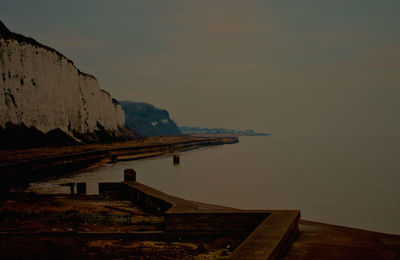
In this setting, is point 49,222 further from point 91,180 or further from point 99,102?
point 99,102

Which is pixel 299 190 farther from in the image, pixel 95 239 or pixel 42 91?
pixel 42 91

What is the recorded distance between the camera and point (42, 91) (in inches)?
2345

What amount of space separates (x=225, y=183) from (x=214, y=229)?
1054 inches

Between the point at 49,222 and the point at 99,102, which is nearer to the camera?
the point at 49,222

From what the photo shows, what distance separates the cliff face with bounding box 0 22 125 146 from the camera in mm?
52062

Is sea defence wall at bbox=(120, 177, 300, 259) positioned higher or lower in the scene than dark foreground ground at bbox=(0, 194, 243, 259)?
higher

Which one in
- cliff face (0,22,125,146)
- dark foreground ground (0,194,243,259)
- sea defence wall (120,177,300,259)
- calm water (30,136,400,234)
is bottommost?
calm water (30,136,400,234)

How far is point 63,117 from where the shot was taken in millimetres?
64188

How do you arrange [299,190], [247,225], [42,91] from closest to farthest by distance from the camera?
[247,225] < [299,190] < [42,91]

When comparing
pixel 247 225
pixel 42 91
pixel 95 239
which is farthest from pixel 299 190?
pixel 42 91

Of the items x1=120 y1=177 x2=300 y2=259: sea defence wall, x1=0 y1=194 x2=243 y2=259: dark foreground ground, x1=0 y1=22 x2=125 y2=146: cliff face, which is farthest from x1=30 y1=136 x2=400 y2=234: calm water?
x1=0 y1=22 x2=125 y2=146: cliff face

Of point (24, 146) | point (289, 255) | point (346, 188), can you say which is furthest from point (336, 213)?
point (24, 146)

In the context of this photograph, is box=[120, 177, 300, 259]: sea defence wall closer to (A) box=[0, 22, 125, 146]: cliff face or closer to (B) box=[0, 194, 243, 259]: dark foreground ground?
(B) box=[0, 194, 243, 259]: dark foreground ground

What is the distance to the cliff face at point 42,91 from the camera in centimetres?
5206
